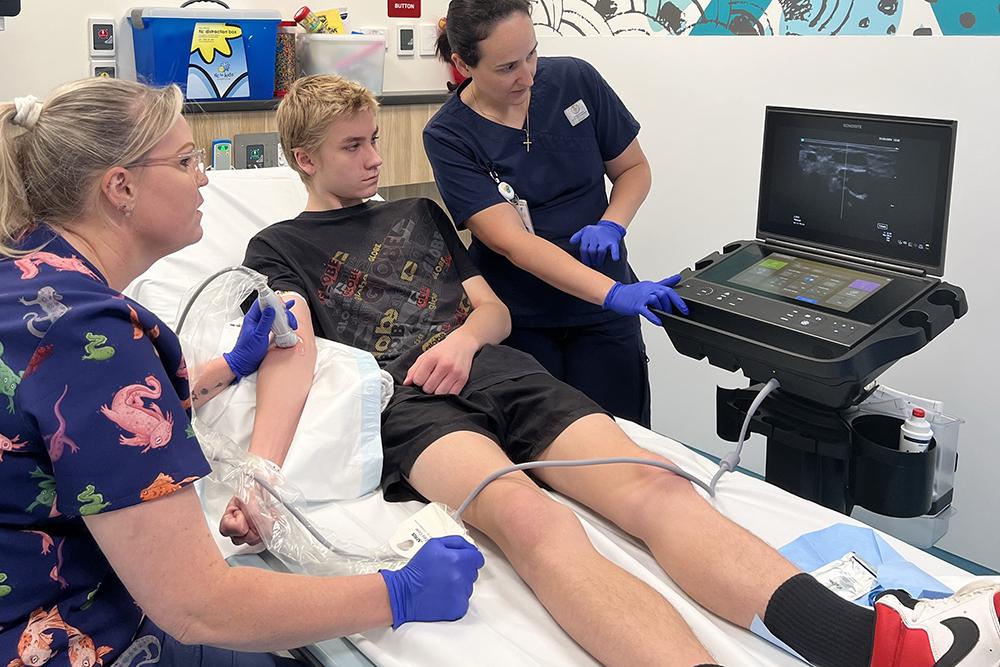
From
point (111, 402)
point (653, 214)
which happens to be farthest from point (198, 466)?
point (653, 214)

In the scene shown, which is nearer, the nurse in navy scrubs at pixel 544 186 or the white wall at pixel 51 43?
the nurse in navy scrubs at pixel 544 186

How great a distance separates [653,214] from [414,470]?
1697 mm

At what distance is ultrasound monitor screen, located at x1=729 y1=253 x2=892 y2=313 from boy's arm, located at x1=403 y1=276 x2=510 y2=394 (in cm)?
52

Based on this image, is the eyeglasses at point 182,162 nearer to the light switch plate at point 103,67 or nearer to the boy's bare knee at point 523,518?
the boy's bare knee at point 523,518

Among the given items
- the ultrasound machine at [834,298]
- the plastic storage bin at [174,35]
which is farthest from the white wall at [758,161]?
the plastic storage bin at [174,35]

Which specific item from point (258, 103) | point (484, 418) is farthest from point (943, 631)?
point (258, 103)

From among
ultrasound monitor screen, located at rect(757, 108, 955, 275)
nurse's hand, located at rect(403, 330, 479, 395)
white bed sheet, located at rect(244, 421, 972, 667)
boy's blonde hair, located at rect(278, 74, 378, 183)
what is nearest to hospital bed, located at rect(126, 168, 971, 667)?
white bed sheet, located at rect(244, 421, 972, 667)

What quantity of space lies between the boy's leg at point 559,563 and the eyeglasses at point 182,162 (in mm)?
660

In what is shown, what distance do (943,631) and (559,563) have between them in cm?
51

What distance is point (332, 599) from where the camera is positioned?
1116 mm

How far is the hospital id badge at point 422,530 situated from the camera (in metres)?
1.43

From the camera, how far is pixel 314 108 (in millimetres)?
1951

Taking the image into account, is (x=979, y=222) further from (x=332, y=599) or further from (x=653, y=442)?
(x=332, y=599)

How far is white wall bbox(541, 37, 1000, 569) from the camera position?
222cm
